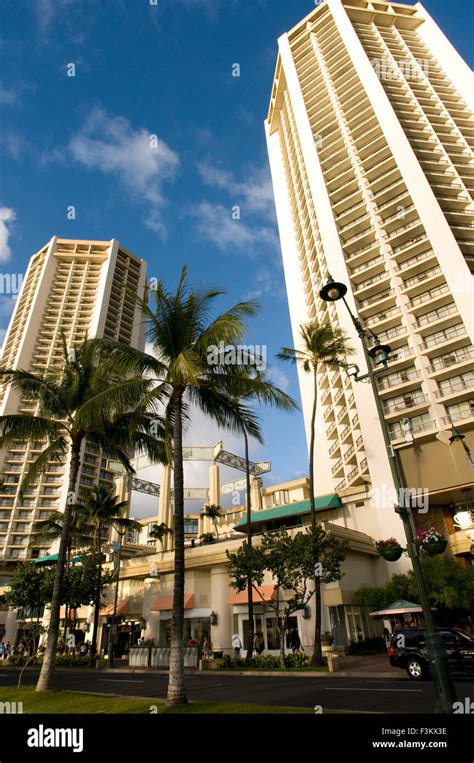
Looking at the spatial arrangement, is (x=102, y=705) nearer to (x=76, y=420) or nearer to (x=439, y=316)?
(x=76, y=420)

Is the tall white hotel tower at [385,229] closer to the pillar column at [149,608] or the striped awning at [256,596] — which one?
the striped awning at [256,596]

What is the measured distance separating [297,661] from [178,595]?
13331 millimetres

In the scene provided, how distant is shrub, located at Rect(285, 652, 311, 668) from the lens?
72.6ft

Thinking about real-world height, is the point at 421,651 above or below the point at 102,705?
above

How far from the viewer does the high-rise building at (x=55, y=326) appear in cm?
8025

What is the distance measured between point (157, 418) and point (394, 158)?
152 ft

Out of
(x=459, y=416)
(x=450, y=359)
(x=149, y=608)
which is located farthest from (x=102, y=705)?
Result: (x=450, y=359)

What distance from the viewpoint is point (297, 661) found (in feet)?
73.2

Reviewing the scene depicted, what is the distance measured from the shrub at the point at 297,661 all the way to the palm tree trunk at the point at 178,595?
12560 mm

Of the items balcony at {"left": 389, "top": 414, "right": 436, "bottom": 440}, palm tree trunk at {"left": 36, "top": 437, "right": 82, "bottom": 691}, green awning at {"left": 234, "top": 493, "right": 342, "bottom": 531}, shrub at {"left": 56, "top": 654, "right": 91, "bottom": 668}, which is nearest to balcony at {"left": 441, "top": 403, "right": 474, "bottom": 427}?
balcony at {"left": 389, "top": 414, "right": 436, "bottom": 440}

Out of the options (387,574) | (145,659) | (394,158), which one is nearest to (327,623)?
(387,574)

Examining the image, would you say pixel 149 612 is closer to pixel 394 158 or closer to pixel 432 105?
pixel 394 158

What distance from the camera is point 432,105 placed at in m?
59.4

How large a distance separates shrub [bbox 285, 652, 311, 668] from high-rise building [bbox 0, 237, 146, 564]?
6579 cm
